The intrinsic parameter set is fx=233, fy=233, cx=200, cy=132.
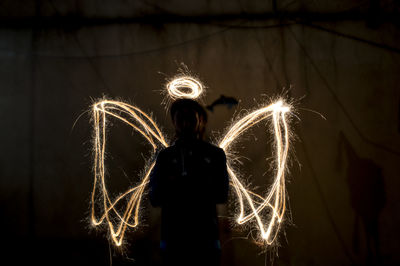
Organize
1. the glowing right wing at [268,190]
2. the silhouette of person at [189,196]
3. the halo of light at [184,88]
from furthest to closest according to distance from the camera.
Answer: the halo of light at [184,88]
the glowing right wing at [268,190]
the silhouette of person at [189,196]

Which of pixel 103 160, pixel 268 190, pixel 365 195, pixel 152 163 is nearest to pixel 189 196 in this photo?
pixel 152 163

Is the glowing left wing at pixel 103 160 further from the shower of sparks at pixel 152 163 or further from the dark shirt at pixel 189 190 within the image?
the dark shirt at pixel 189 190

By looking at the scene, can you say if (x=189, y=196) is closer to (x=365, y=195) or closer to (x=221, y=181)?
(x=221, y=181)

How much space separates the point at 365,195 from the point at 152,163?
7.35ft

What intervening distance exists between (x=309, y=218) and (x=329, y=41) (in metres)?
1.90

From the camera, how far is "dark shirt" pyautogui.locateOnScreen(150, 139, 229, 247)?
147cm

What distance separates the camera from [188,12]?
2539 millimetres

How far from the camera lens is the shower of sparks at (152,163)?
7.57ft

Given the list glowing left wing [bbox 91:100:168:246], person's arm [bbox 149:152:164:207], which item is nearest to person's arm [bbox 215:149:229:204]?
person's arm [bbox 149:152:164:207]

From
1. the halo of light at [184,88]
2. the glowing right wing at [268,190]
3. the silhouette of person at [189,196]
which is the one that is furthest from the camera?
the halo of light at [184,88]

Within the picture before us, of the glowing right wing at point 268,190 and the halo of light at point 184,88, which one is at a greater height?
the halo of light at point 184,88

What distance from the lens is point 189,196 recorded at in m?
1.47

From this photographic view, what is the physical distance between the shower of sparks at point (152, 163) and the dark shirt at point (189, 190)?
28.4 inches

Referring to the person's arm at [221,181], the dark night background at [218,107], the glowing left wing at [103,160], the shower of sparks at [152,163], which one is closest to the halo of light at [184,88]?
the shower of sparks at [152,163]
